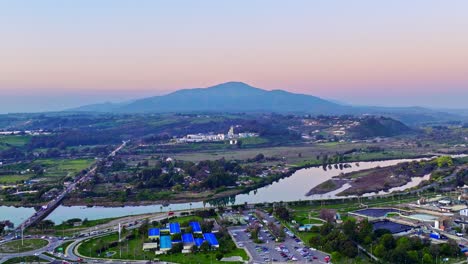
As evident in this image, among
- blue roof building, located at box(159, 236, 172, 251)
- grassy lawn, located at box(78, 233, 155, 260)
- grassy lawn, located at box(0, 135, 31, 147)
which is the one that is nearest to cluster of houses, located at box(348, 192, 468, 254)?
blue roof building, located at box(159, 236, 172, 251)

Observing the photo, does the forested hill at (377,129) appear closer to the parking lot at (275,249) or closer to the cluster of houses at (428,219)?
the cluster of houses at (428,219)

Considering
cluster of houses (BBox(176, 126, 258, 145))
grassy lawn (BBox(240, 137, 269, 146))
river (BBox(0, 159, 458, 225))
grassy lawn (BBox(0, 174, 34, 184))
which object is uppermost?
cluster of houses (BBox(176, 126, 258, 145))

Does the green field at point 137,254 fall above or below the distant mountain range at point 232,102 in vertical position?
below

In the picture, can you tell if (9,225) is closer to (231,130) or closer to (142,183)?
(142,183)

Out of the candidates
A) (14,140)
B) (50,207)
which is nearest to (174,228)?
(50,207)

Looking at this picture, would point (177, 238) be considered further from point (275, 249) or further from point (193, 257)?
point (275, 249)

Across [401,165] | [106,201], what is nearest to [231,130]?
[401,165]

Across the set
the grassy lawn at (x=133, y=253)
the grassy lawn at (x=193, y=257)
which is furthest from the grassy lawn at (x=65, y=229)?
the grassy lawn at (x=193, y=257)

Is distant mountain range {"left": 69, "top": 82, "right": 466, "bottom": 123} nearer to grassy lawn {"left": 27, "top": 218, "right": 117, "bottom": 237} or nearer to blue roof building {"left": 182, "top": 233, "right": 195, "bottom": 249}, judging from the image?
grassy lawn {"left": 27, "top": 218, "right": 117, "bottom": 237}
